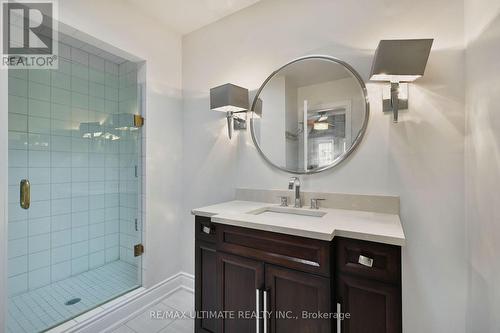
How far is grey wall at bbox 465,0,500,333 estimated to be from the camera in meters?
0.92

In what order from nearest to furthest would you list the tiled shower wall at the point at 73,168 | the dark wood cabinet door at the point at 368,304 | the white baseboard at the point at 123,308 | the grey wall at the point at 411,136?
the dark wood cabinet door at the point at 368,304 → the grey wall at the point at 411,136 → the white baseboard at the point at 123,308 → the tiled shower wall at the point at 73,168

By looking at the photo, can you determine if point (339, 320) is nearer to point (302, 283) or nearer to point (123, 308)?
point (302, 283)

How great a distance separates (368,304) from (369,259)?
193mm

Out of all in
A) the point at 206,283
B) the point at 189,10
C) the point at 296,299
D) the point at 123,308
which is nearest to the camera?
the point at 296,299

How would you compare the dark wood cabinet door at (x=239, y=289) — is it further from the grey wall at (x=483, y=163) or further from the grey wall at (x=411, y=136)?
the grey wall at (x=483, y=163)

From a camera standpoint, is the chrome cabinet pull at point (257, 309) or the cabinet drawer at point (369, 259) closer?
the cabinet drawer at point (369, 259)

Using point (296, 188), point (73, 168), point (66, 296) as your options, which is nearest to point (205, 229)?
point (296, 188)

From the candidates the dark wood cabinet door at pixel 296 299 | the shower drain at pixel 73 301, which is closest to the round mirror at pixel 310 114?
the dark wood cabinet door at pixel 296 299

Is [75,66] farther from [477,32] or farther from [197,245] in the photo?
[477,32]

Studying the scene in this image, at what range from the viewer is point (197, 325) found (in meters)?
1.51

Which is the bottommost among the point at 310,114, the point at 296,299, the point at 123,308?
the point at 123,308

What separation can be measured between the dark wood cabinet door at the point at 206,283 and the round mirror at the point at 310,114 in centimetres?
81

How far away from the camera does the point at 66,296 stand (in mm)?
1874

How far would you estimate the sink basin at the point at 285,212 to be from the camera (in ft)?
4.87
